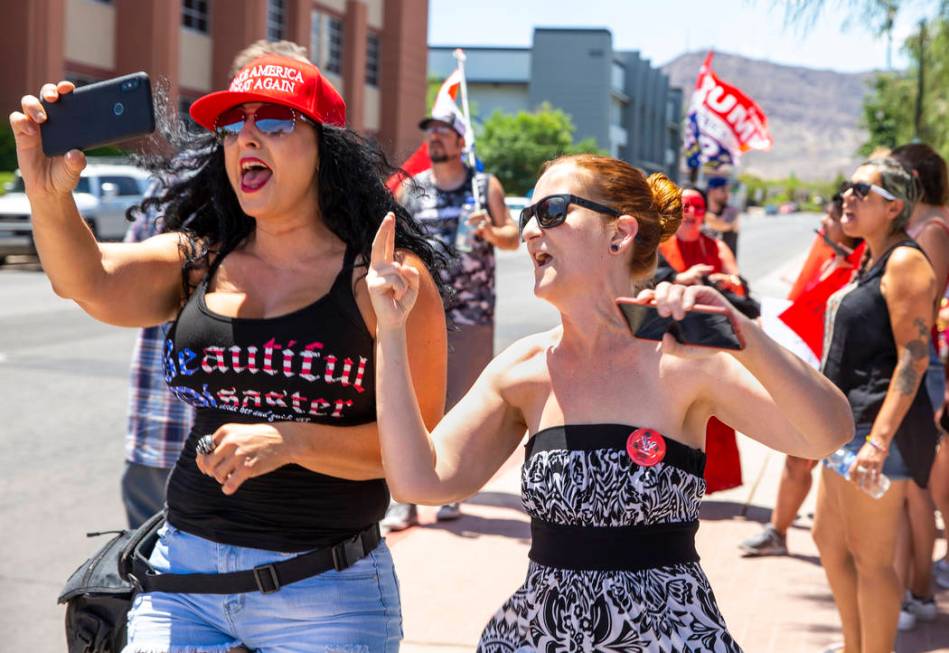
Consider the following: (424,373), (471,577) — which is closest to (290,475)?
(424,373)

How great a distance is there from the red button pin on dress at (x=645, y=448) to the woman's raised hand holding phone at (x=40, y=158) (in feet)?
4.30

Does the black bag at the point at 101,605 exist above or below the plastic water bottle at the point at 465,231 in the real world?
below

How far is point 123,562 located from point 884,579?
266 cm

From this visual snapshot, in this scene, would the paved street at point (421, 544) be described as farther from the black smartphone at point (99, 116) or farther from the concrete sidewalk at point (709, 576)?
the black smartphone at point (99, 116)

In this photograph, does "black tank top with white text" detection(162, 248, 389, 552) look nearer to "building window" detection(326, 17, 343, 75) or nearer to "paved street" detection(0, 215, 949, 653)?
"paved street" detection(0, 215, 949, 653)

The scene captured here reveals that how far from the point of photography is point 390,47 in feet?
149

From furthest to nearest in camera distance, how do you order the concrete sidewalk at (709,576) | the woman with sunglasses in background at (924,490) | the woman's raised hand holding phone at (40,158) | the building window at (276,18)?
the building window at (276,18) → the woman with sunglasses in background at (924,490) → the concrete sidewalk at (709,576) → the woman's raised hand holding phone at (40,158)

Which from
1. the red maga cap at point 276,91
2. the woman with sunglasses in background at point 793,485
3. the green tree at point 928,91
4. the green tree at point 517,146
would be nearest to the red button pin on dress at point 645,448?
the red maga cap at point 276,91

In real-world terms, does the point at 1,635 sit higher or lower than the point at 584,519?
lower

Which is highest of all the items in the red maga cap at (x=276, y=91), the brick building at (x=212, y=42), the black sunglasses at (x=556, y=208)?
the brick building at (x=212, y=42)

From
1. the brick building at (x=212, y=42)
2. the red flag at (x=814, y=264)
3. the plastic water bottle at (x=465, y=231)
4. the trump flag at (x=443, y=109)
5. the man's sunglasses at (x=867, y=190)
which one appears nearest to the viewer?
the man's sunglasses at (x=867, y=190)

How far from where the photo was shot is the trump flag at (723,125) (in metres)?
9.66

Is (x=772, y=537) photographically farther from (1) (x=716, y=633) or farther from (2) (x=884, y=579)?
(1) (x=716, y=633)

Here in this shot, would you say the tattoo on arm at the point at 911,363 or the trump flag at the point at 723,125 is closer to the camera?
the tattoo on arm at the point at 911,363
